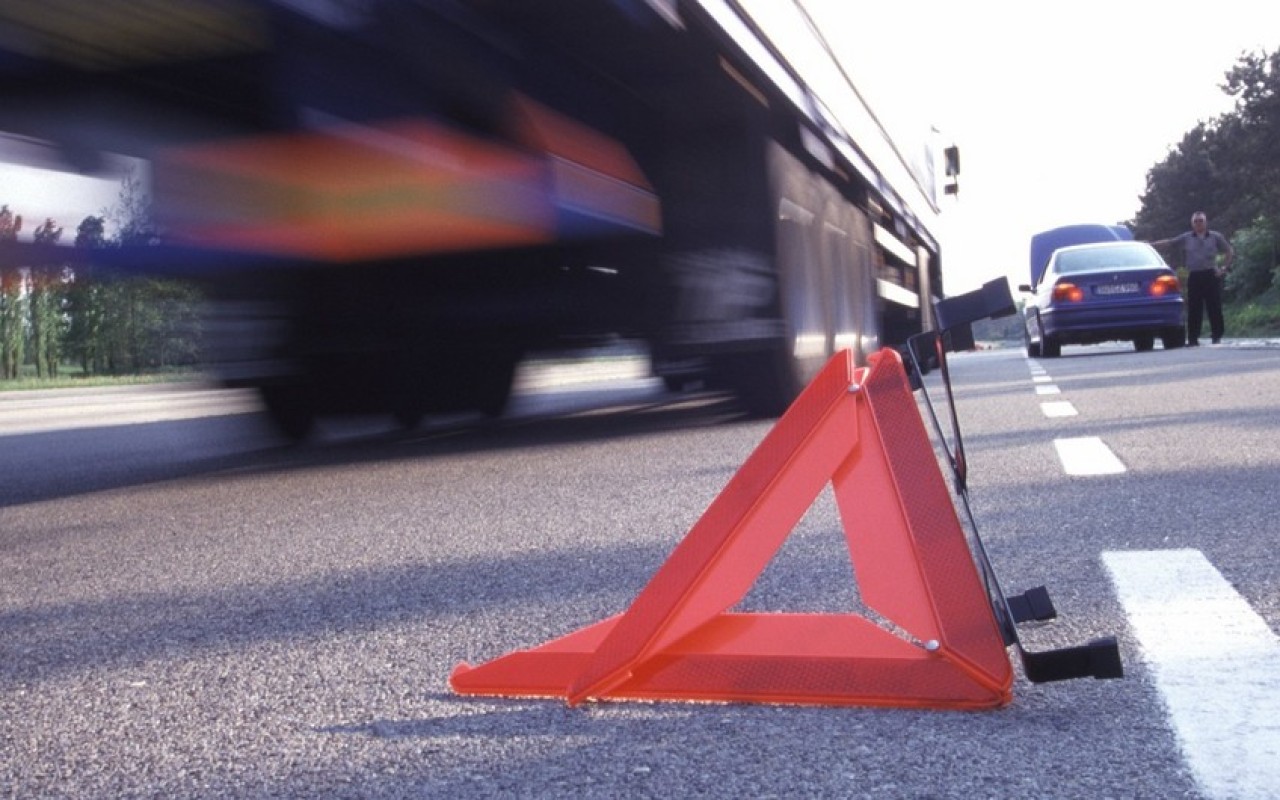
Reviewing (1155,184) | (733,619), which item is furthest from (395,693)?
(1155,184)

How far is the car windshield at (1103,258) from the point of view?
2127cm

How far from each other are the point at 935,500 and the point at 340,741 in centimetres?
93

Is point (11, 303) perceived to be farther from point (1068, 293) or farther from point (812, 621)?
point (1068, 293)

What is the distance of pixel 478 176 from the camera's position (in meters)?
6.75

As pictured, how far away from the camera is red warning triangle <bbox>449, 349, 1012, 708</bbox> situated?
2.64 m

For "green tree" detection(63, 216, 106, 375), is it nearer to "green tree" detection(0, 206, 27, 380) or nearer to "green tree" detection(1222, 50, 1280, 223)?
"green tree" detection(0, 206, 27, 380)

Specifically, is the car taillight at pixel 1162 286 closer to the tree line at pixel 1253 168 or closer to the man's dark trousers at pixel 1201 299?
the man's dark trousers at pixel 1201 299

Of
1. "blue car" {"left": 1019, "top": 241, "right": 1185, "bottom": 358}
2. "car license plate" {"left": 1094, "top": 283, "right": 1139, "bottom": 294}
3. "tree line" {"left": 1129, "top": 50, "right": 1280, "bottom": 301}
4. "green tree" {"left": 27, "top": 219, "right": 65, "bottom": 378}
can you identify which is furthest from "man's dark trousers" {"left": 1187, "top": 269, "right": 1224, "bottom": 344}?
"tree line" {"left": 1129, "top": 50, "right": 1280, "bottom": 301}

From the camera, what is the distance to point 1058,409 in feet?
31.9

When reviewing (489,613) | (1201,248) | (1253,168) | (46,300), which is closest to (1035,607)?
(489,613)

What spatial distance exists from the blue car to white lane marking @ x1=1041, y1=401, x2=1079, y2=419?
34.9ft

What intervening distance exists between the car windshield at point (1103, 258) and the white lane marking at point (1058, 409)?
11.1m

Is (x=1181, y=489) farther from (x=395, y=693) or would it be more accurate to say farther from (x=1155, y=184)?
(x=1155, y=184)

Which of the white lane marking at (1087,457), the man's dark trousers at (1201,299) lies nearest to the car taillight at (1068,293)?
the man's dark trousers at (1201,299)
